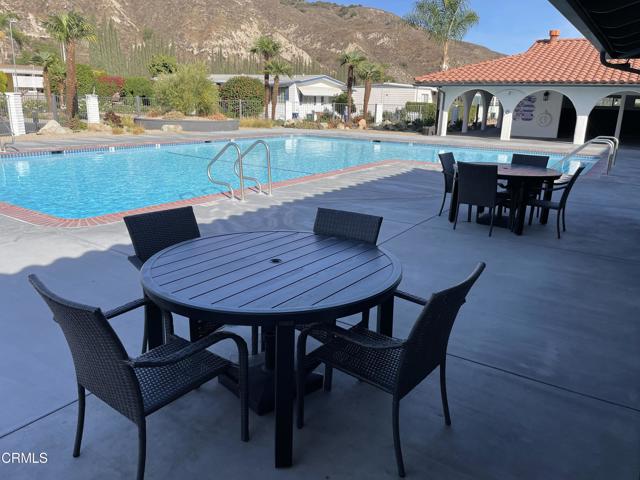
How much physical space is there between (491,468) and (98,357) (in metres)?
1.84

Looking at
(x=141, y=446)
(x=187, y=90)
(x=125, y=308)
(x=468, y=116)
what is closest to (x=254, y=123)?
(x=187, y=90)

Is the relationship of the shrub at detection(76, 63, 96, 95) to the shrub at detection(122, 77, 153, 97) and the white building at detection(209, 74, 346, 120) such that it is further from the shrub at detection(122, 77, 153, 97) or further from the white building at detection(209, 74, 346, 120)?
the white building at detection(209, 74, 346, 120)

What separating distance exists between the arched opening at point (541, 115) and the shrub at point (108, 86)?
2971cm

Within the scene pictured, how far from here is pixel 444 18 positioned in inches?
1145

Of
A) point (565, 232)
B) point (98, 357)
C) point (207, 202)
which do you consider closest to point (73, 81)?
point (207, 202)

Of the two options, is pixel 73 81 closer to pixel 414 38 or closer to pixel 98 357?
pixel 98 357

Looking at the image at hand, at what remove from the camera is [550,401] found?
2797 millimetres

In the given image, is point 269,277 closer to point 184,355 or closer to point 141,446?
point 184,355

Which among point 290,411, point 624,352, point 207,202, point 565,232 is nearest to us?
point 290,411

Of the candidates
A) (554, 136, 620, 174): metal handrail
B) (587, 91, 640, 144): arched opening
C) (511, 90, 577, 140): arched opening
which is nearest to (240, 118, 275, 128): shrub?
(511, 90, 577, 140): arched opening

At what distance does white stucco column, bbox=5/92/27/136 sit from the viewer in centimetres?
1730

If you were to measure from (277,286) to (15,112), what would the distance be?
1935cm

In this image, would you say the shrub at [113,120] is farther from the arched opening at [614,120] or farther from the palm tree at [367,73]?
the arched opening at [614,120]

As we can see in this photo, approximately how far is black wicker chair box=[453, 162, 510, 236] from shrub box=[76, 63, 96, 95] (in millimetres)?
36109
